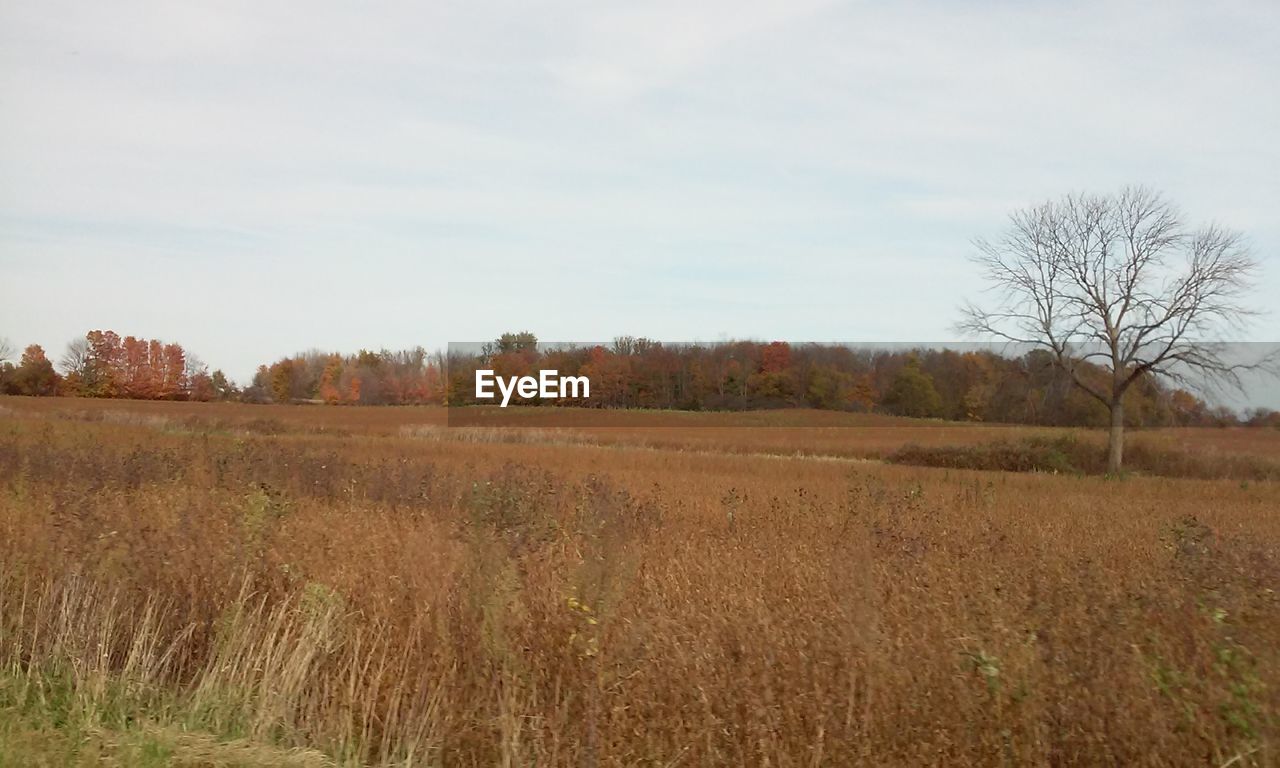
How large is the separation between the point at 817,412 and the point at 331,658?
44.0 meters

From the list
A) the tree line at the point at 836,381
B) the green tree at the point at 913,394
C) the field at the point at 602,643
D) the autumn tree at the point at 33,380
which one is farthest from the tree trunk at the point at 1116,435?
the autumn tree at the point at 33,380

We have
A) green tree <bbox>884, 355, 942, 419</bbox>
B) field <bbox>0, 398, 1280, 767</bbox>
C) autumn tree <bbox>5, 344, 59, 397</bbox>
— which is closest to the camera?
field <bbox>0, 398, 1280, 767</bbox>

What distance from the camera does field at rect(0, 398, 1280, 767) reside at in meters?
4.66

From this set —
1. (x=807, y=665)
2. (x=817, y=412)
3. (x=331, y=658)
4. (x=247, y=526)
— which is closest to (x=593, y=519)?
(x=247, y=526)

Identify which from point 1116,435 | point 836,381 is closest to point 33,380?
point 836,381

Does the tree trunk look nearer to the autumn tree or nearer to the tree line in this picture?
the tree line

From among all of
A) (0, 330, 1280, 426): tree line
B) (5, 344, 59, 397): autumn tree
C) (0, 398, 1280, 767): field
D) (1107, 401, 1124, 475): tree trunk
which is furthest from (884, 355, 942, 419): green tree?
(5, 344, 59, 397): autumn tree

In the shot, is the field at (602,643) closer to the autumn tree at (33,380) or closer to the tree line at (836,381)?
the tree line at (836,381)

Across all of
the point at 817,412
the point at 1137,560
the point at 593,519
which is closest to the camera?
the point at 1137,560

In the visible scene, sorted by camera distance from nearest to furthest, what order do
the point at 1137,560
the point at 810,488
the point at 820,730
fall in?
the point at 820,730, the point at 1137,560, the point at 810,488

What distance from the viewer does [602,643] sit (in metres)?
5.65

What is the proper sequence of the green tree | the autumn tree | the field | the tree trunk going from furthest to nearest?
1. the autumn tree
2. the green tree
3. the tree trunk
4. the field

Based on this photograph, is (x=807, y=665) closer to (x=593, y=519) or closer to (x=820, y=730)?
(x=820, y=730)

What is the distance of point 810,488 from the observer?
735 inches
